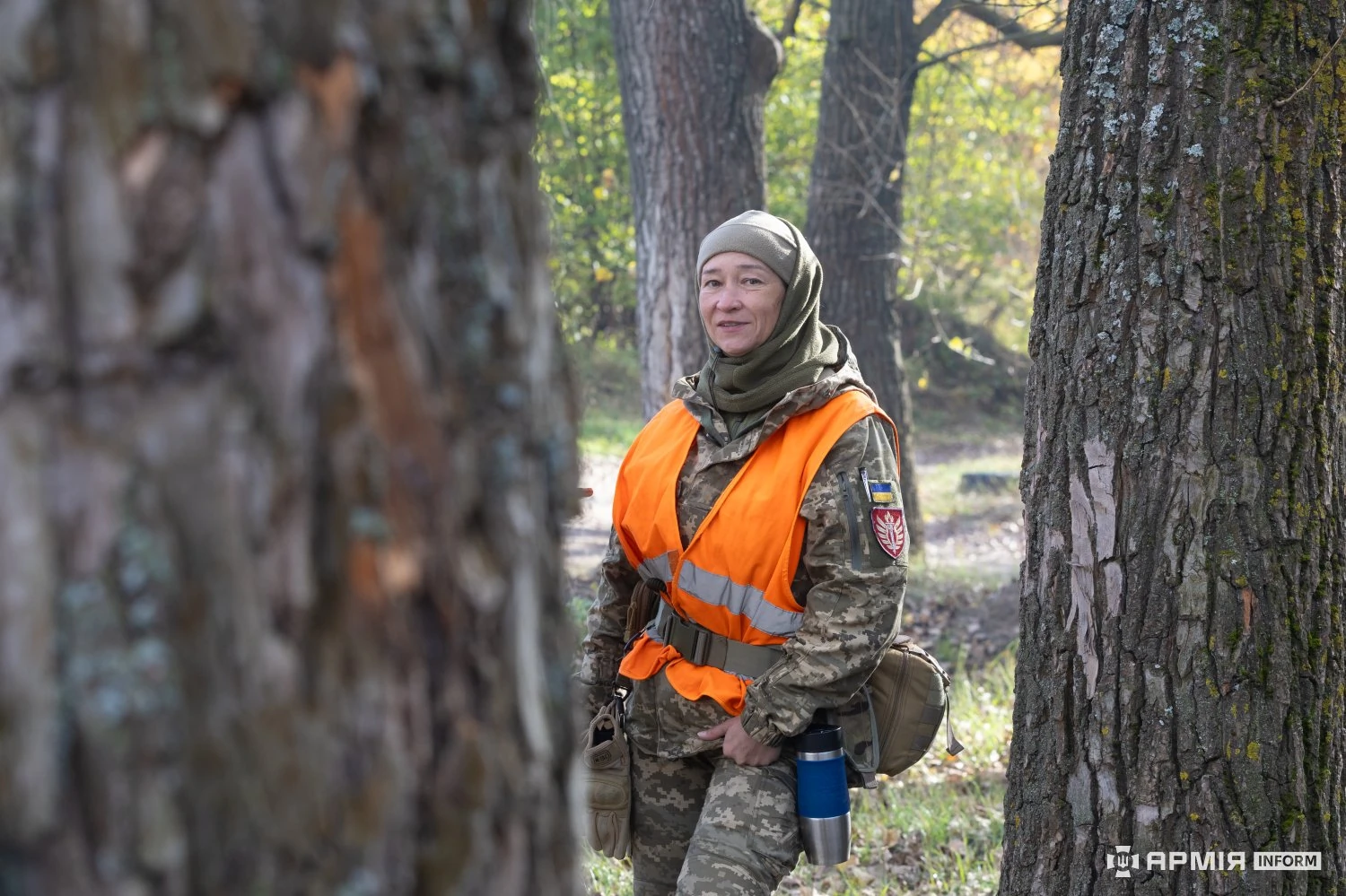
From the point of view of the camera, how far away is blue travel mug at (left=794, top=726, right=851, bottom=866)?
3.17 meters

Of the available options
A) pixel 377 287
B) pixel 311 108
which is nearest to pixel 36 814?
pixel 377 287

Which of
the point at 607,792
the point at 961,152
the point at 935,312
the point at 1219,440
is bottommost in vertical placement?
the point at 607,792

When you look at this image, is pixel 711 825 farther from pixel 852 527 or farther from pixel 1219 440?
pixel 1219 440

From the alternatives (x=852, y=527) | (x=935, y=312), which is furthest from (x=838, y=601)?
(x=935, y=312)

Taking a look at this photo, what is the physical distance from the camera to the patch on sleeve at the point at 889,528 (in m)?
3.21

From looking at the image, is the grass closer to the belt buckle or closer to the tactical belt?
the tactical belt

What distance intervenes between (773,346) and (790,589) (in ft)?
2.33

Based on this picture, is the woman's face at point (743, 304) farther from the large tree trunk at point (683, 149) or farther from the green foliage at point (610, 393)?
the green foliage at point (610, 393)

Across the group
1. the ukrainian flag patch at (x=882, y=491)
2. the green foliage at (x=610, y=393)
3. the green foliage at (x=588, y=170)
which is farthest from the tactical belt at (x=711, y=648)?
the green foliage at (x=610, y=393)

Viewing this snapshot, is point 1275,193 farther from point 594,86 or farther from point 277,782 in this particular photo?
point 594,86

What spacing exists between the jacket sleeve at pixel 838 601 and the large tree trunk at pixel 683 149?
4.31 m

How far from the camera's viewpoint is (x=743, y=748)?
10.6ft

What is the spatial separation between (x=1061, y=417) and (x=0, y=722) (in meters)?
2.59

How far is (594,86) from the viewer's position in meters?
16.8
